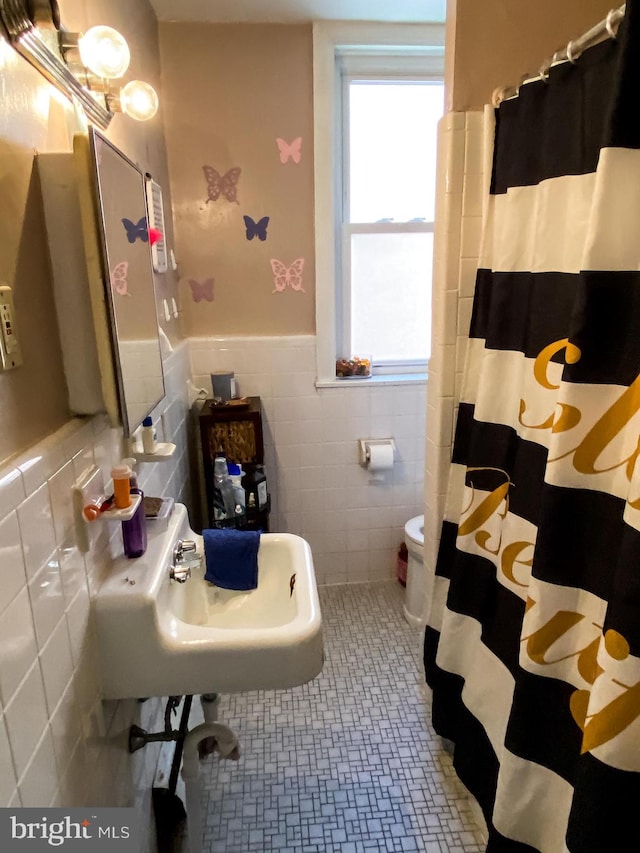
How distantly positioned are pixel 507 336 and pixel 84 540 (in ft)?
3.66

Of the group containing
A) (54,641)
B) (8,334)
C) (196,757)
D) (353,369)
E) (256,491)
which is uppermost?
(8,334)

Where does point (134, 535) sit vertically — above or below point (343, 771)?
above

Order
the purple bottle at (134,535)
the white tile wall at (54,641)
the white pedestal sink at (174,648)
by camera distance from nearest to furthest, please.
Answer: the white tile wall at (54,641), the white pedestal sink at (174,648), the purple bottle at (134,535)

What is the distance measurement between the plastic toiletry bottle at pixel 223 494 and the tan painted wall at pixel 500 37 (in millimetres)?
1415

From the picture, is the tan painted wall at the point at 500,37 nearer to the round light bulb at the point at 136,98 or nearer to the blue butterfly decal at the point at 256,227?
the round light bulb at the point at 136,98

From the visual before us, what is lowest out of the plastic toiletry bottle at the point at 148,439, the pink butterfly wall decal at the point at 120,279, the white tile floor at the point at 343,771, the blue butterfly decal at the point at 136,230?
the white tile floor at the point at 343,771

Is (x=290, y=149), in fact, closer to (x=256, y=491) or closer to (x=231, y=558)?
(x=256, y=491)

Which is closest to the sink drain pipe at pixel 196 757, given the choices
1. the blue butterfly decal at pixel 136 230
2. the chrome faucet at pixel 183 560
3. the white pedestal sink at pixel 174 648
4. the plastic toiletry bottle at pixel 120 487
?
the white pedestal sink at pixel 174 648

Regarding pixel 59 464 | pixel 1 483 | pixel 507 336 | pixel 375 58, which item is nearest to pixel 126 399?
→ pixel 59 464

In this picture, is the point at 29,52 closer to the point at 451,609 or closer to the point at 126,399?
the point at 126,399

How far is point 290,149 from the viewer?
7.64ft

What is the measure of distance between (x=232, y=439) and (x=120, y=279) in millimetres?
1205

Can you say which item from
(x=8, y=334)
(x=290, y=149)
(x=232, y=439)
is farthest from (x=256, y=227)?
(x=8, y=334)

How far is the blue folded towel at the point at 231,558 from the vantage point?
4.62 ft
